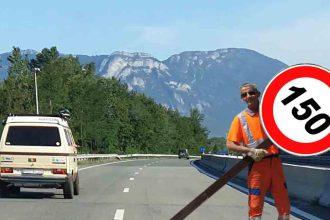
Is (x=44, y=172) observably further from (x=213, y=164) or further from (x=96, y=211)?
(x=213, y=164)

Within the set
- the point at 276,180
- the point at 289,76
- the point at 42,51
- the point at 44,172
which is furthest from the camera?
the point at 42,51

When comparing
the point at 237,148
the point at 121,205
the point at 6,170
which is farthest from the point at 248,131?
the point at 6,170

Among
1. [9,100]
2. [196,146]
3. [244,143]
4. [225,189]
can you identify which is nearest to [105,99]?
[9,100]

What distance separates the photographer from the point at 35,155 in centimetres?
1697

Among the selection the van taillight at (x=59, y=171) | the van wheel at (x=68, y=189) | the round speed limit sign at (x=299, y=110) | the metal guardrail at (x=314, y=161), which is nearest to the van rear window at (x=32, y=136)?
the van taillight at (x=59, y=171)

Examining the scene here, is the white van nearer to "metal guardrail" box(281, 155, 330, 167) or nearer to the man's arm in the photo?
the man's arm

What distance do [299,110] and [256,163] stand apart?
2.26 meters

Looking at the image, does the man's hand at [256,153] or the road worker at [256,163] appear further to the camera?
the road worker at [256,163]

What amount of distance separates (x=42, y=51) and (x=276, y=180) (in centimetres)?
14596

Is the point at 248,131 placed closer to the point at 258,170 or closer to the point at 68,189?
the point at 258,170

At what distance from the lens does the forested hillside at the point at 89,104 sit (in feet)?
354

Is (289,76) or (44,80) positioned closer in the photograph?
(289,76)

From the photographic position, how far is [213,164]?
43094 mm

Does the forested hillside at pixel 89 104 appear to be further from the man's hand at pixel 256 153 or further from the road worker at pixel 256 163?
the man's hand at pixel 256 153
